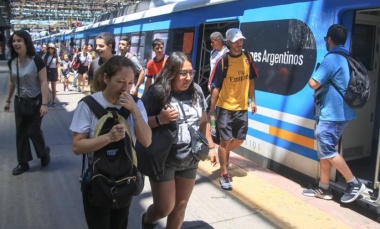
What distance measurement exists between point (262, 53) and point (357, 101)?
68.6 inches

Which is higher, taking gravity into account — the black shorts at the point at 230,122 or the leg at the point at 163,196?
the black shorts at the point at 230,122

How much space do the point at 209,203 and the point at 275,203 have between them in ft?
2.31

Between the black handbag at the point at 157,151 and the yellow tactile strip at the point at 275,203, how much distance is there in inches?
63.9

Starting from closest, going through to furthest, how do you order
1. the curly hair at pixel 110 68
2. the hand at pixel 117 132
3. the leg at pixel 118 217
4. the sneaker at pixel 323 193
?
the hand at pixel 117 132
the curly hair at pixel 110 68
the leg at pixel 118 217
the sneaker at pixel 323 193

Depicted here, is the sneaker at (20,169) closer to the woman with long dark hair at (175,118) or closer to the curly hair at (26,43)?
the curly hair at (26,43)

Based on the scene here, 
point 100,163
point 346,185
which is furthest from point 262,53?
point 100,163

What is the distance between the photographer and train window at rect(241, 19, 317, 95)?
4316mm

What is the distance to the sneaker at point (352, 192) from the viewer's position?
3.67 metres

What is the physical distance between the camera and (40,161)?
16.3 ft

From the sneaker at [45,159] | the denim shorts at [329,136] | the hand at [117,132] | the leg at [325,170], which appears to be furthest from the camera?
the sneaker at [45,159]

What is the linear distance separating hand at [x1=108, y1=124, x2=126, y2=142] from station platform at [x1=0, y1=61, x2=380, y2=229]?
168cm

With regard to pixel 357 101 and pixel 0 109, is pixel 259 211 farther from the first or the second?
pixel 0 109

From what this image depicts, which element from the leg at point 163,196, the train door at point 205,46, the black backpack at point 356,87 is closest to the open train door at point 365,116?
the black backpack at point 356,87

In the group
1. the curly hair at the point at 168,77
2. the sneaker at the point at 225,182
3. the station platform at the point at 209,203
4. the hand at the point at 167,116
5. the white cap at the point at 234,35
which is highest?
the white cap at the point at 234,35
